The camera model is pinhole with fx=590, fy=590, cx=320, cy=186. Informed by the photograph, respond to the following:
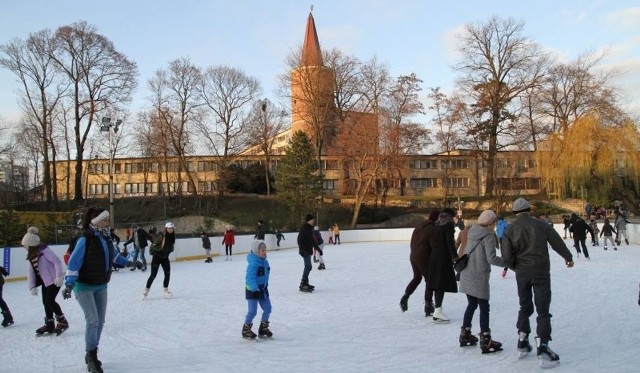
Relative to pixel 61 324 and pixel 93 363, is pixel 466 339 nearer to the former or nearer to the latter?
pixel 93 363

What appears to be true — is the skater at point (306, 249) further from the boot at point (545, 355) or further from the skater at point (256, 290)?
the boot at point (545, 355)

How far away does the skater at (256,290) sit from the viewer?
7793 millimetres

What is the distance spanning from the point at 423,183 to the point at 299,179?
2151cm

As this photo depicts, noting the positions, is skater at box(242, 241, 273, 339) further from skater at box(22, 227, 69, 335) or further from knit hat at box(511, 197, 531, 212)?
knit hat at box(511, 197, 531, 212)

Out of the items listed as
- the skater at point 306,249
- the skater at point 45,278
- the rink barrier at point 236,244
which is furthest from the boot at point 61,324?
the rink barrier at point 236,244

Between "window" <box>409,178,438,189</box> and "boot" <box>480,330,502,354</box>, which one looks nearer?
"boot" <box>480,330,502,354</box>

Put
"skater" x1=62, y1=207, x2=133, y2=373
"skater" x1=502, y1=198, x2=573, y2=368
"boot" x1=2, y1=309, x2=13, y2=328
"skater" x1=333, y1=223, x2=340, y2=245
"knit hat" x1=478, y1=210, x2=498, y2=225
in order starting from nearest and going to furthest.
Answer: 1. "skater" x1=502, y1=198, x2=573, y2=368
2. "skater" x1=62, y1=207, x2=133, y2=373
3. "knit hat" x1=478, y1=210, x2=498, y2=225
4. "boot" x1=2, y1=309, x2=13, y2=328
5. "skater" x1=333, y1=223, x2=340, y2=245

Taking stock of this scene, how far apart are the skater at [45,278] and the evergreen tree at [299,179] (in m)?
41.2

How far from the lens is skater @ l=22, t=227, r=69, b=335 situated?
8609 mm

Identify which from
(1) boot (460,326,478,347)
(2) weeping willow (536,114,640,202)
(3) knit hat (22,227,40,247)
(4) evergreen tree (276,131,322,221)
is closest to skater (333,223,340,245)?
(4) evergreen tree (276,131,322,221)

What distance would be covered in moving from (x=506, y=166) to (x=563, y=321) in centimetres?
4674

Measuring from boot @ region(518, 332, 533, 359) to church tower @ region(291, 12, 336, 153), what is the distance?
45419 millimetres

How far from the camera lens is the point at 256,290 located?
7766 millimetres

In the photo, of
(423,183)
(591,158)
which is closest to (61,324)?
(591,158)
